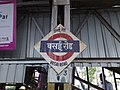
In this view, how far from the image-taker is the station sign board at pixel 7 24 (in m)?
4.13

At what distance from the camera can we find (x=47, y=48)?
3459 mm

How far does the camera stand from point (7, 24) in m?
4.24

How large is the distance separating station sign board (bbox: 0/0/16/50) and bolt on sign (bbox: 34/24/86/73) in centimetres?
91

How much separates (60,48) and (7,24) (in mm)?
1452

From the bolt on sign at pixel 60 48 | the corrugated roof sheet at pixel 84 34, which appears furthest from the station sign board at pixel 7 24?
the bolt on sign at pixel 60 48

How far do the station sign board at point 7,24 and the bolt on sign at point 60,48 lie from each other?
0.91 meters

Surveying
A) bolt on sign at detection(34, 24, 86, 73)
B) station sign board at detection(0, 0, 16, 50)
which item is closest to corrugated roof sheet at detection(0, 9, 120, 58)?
station sign board at detection(0, 0, 16, 50)

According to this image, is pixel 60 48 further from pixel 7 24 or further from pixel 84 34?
pixel 7 24

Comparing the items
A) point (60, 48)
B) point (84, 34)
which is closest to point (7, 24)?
point (60, 48)

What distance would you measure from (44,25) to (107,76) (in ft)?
8.33

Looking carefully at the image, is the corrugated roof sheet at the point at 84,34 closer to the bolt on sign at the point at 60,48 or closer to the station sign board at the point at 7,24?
the station sign board at the point at 7,24

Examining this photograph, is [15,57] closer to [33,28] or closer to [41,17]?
[33,28]

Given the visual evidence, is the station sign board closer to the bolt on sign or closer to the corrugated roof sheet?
the corrugated roof sheet

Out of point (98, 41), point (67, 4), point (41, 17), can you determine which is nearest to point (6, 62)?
point (41, 17)
